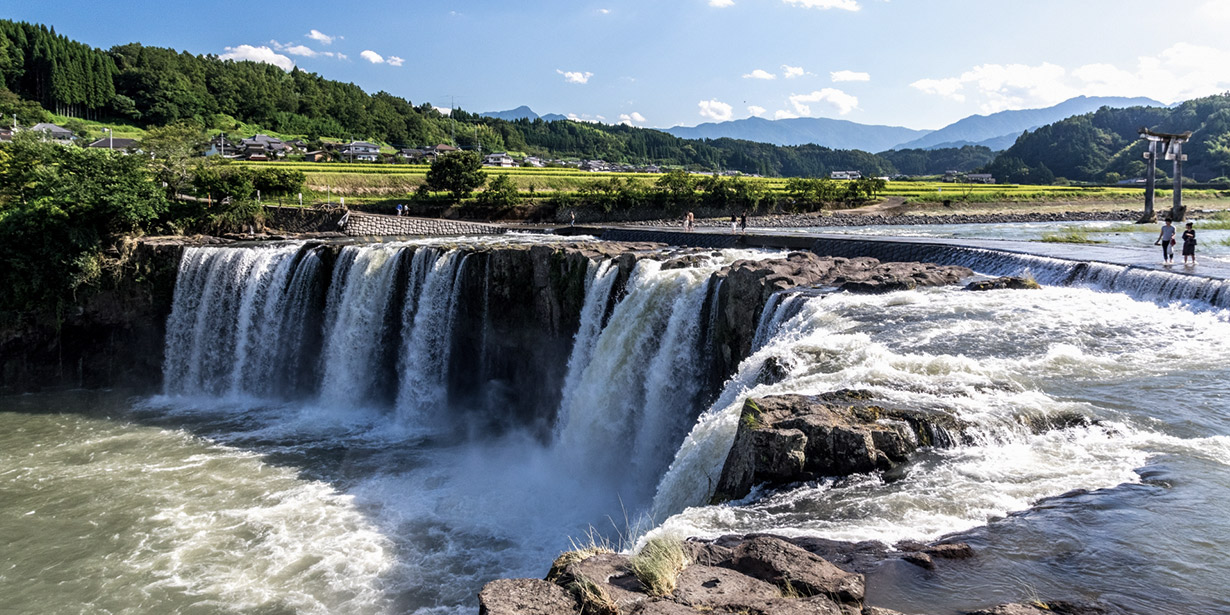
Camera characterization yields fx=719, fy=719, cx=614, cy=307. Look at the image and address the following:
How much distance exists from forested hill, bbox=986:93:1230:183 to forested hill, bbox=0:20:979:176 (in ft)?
346

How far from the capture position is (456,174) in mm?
A: 56875

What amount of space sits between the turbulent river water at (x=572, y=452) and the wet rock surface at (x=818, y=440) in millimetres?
296

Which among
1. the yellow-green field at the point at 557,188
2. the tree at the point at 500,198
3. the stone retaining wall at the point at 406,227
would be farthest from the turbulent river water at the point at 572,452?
the yellow-green field at the point at 557,188

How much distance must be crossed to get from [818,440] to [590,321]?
12324mm

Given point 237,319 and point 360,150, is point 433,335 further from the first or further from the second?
point 360,150

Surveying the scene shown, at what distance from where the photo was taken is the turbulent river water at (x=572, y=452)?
7336 millimetres

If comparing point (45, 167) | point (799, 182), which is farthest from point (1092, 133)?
point (45, 167)

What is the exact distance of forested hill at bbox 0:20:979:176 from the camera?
360ft

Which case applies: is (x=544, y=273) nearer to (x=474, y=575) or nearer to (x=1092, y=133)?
(x=474, y=575)

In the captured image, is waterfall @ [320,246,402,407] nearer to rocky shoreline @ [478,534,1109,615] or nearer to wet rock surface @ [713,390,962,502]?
wet rock surface @ [713,390,962,502]

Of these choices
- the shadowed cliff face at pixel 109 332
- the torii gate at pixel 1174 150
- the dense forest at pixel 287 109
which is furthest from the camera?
the dense forest at pixel 287 109

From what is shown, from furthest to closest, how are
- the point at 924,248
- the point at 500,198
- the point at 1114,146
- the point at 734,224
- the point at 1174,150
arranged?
1. the point at 1114,146
2. the point at 500,198
3. the point at 1174,150
4. the point at 734,224
5. the point at 924,248

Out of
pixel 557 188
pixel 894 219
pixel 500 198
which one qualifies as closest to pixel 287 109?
pixel 557 188

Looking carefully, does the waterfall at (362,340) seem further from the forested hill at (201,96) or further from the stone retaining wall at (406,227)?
the forested hill at (201,96)
